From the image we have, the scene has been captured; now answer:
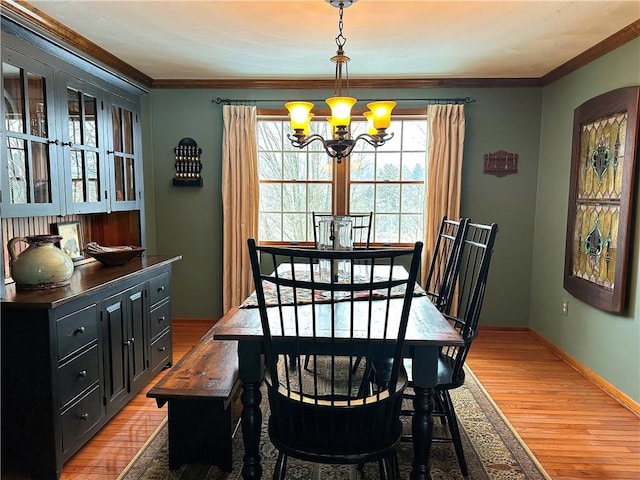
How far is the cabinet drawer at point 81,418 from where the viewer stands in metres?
2.08

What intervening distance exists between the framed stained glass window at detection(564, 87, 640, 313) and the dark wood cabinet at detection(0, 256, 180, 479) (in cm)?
314

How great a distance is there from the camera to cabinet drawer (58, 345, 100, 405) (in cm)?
206

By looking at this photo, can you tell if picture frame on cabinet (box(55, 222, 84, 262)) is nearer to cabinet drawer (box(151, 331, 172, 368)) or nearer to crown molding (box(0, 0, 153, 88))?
cabinet drawer (box(151, 331, 172, 368))

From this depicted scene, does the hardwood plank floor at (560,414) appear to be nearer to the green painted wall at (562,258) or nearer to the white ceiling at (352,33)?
the green painted wall at (562,258)

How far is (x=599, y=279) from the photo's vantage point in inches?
121

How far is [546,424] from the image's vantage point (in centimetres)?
258

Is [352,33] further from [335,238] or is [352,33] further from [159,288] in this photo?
[159,288]

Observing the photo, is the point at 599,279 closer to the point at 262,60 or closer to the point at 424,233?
the point at 424,233

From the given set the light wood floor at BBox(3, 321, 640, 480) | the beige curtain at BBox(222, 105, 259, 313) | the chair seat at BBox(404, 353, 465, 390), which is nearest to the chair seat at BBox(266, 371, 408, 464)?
the chair seat at BBox(404, 353, 465, 390)

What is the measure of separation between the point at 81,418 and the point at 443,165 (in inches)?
136

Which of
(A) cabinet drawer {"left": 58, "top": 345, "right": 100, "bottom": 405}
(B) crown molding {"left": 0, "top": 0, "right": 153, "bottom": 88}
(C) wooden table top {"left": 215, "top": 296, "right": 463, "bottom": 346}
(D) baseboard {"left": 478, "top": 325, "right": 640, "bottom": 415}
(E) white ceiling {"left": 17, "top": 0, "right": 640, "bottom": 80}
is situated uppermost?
(E) white ceiling {"left": 17, "top": 0, "right": 640, "bottom": 80}

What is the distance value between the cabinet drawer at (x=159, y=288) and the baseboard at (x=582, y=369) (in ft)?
9.93

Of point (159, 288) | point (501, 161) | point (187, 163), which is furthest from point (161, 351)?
point (501, 161)

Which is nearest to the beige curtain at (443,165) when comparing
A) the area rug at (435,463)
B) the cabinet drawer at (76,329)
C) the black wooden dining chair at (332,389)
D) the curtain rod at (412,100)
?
the curtain rod at (412,100)
